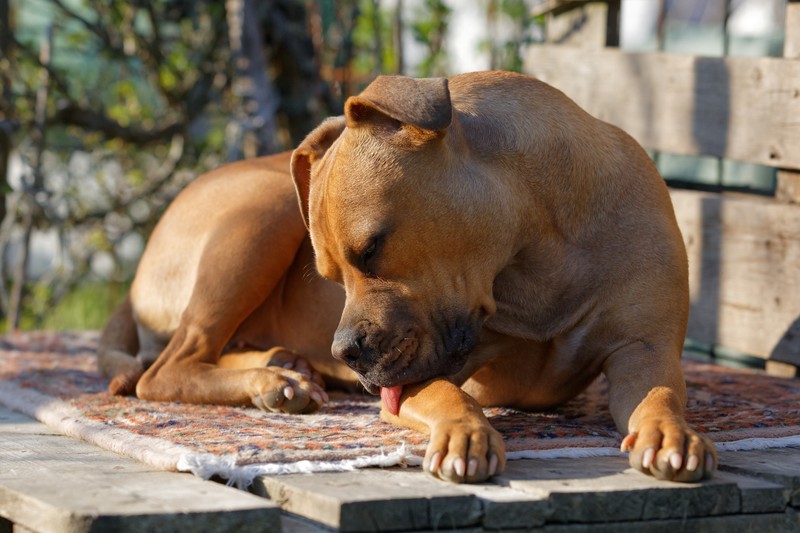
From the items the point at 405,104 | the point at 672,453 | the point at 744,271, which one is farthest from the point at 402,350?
the point at 744,271

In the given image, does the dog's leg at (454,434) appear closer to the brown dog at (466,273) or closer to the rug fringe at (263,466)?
the brown dog at (466,273)

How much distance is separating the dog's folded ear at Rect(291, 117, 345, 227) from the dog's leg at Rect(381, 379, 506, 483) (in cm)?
78

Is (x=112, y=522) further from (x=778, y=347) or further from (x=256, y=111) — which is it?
(x=256, y=111)

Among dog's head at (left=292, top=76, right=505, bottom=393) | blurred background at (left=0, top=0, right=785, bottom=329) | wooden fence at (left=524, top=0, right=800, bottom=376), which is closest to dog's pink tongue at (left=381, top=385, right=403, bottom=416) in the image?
dog's head at (left=292, top=76, right=505, bottom=393)

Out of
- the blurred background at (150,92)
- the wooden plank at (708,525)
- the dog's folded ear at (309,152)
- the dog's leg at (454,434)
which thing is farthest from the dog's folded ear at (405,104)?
the blurred background at (150,92)

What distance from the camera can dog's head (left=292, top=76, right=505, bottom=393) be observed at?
3143 mm

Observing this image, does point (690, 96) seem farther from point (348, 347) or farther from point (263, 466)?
point (263, 466)

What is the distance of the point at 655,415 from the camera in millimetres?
2967

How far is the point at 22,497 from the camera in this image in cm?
267

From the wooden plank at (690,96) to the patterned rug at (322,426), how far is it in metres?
0.94

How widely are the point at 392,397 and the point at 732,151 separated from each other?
224cm

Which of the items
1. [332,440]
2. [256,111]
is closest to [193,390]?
[332,440]

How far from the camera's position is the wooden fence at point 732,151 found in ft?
15.2

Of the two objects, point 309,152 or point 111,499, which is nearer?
point 111,499
